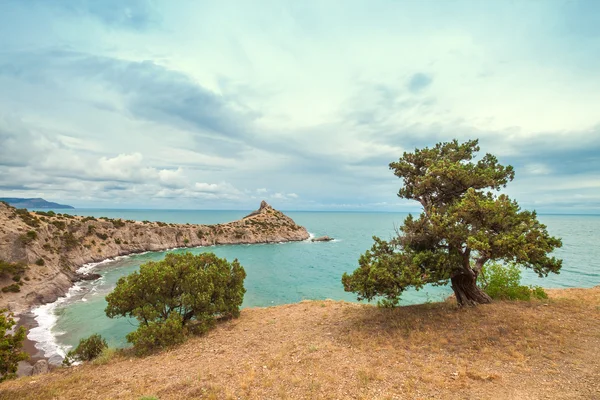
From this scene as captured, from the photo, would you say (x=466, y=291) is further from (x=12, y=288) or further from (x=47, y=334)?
(x=12, y=288)

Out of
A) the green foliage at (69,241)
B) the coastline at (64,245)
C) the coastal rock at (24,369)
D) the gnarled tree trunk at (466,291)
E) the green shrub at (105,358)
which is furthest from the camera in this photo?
the green foliage at (69,241)

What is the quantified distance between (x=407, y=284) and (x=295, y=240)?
11312 centimetres

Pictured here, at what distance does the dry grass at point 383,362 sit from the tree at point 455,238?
107 inches

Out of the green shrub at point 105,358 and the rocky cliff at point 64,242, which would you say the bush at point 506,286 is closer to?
the green shrub at point 105,358

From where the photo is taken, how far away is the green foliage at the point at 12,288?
38.3m

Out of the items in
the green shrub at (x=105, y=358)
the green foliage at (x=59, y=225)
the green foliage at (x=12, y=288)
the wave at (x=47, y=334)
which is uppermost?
the green foliage at (x=59, y=225)

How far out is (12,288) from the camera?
3894cm

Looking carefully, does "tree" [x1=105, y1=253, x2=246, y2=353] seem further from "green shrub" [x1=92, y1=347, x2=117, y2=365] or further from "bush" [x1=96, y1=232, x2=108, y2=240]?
"bush" [x1=96, y1=232, x2=108, y2=240]

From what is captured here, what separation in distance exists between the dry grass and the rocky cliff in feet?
116

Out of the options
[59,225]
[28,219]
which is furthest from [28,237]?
[59,225]

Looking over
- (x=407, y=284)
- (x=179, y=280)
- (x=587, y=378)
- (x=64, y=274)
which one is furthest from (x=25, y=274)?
(x=587, y=378)

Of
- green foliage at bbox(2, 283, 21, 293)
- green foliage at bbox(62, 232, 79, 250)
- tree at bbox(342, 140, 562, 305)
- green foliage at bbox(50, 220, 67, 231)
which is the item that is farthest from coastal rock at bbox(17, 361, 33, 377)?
green foliage at bbox(50, 220, 67, 231)

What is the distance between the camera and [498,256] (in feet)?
52.9

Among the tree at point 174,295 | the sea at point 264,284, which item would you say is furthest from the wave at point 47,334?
the tree at point 174,295
